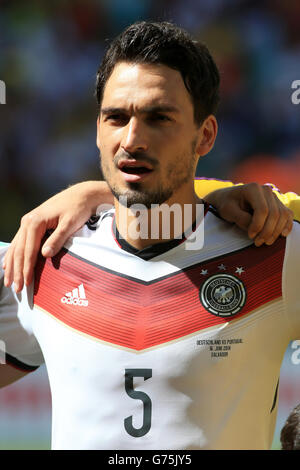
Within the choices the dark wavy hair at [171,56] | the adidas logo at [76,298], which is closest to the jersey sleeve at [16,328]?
the adidas logo at [76,298]

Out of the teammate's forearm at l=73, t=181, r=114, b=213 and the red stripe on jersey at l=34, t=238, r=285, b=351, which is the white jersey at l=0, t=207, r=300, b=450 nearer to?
the red stripe on jersey at l=34, t=238, r=285, b=351

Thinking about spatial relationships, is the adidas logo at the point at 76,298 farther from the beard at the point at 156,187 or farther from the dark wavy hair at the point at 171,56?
the dark wavy hair at the point at 171,56

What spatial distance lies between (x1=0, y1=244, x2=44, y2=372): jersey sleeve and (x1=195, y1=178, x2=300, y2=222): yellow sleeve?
804 millimetres

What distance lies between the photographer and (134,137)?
1903mm

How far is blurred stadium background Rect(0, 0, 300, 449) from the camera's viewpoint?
6602 mm

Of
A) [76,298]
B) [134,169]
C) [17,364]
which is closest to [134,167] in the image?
[134,169]

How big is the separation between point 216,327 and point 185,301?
129mm

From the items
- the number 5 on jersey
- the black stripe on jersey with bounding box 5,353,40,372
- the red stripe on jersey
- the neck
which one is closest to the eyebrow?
the neck

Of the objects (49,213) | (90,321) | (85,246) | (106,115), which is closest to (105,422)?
(90,321)

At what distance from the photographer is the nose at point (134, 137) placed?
6.22 feet

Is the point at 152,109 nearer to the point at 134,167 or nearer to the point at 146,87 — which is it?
the point at 146,87

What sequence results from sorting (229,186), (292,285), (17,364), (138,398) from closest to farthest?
(138,398), (292,285), (17,364), (229,186)

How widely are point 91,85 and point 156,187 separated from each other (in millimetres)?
5225

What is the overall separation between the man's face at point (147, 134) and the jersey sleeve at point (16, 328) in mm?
515
